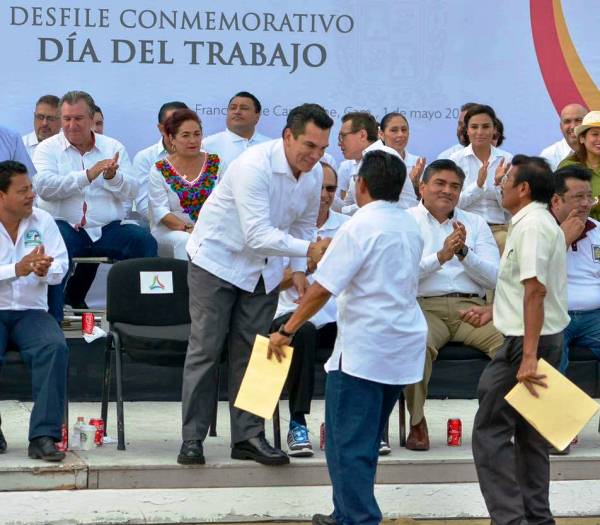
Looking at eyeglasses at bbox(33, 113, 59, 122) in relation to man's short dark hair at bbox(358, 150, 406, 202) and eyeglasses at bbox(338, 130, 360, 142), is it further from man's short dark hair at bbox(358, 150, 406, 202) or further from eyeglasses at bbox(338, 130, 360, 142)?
man's short dark hair at bbox(358, 150, 406, 202)

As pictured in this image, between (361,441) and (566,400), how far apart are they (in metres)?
0.88

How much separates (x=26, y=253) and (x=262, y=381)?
5.61 ft

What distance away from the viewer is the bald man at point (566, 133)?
9.46 metres

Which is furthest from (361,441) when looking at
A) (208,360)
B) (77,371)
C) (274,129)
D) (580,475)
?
(274,129)

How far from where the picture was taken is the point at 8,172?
6.94 m

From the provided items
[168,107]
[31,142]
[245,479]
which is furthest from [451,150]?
[245,479]

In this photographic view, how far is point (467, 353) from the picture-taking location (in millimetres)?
7473

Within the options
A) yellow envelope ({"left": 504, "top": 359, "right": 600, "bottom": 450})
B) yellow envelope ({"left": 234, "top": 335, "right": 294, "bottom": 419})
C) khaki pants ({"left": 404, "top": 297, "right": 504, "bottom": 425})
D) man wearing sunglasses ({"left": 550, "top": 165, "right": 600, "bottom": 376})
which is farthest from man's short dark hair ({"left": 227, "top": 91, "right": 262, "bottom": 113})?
yellow envelope ({"left": 504, "top": 359, "right": 600, "bottom": 450})

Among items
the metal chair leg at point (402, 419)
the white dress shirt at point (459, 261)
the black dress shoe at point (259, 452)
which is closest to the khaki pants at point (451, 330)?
the white dress shirt at point (459, 261)

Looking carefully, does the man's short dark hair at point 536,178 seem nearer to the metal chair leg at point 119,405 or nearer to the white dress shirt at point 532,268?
the white dress shirt at point 532,268

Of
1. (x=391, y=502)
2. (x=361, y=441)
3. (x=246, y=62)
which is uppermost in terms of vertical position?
(x=246, y=62)

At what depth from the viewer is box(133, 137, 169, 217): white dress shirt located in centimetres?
940

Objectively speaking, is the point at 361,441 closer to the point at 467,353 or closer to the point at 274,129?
the point at 467,353

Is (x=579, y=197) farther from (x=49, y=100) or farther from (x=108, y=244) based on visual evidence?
(x=49, y=100)
